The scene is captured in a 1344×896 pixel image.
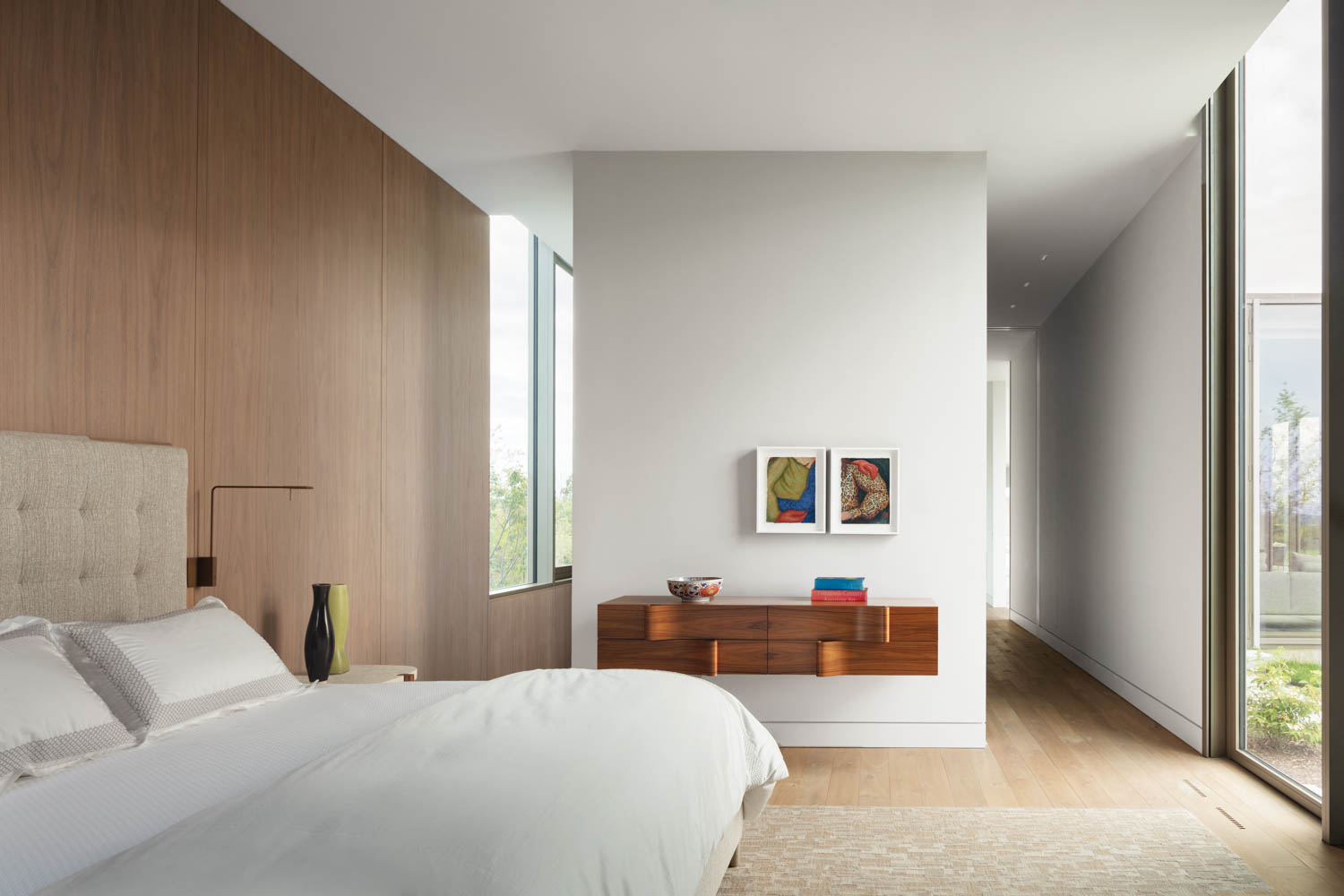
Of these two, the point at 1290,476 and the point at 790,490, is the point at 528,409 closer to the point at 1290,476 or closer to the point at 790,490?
the point at 790,490

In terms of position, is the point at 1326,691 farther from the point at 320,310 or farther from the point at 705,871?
the point at 320,310

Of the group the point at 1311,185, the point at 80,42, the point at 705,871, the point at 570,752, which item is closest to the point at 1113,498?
the point at 1311,185

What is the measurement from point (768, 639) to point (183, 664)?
238cm

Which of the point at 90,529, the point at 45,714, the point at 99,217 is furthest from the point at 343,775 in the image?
the point at 99,217

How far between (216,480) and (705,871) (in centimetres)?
209

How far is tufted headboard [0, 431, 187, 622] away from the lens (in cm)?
231

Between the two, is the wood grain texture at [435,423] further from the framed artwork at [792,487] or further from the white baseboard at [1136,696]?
the white baseboard at [1136,696]

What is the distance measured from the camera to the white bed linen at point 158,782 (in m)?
1.45

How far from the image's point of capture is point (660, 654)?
4.03m

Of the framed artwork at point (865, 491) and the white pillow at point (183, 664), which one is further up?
the framed artwork at point (865, 491)

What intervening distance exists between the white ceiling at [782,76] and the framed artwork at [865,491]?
4.78ft

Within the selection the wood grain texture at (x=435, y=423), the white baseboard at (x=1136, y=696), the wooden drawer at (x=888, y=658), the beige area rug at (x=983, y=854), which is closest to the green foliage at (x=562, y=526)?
the wood grain texture at (x=435, y=423)

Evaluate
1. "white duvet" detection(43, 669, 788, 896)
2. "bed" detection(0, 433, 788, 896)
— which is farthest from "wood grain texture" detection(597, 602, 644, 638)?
"white duvet" detection(43, 669, 788, 896)

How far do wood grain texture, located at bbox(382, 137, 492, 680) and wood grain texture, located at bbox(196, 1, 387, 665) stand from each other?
158mm
